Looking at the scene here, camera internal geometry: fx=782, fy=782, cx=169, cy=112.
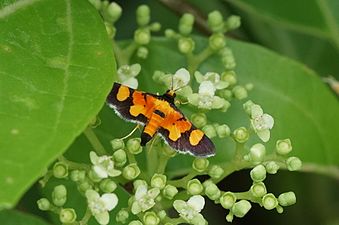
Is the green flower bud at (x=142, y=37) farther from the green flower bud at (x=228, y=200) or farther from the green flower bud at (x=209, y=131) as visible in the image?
the green flower bud at (x=228, y=200)

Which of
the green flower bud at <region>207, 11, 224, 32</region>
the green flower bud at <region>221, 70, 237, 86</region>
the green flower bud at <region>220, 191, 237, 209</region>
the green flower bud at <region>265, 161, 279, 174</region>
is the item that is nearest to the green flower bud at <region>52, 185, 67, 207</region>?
the green flower bud at <region>220, 191, 237, 209</region>

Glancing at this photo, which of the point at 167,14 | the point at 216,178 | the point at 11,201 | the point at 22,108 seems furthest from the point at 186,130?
the point at 167,14

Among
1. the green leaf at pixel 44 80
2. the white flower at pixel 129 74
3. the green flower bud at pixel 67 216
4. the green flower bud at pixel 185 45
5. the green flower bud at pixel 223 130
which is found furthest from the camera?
the green flower bud at pixel 185 45

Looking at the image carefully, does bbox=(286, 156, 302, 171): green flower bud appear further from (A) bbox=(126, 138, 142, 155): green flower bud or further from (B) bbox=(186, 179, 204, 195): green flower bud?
(A) bbox=(126, 138, 142, 155): green flower bud

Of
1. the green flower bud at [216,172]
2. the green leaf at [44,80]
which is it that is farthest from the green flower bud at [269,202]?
the green leaf at [44,80]

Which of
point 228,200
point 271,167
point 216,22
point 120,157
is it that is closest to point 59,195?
point 120,157
